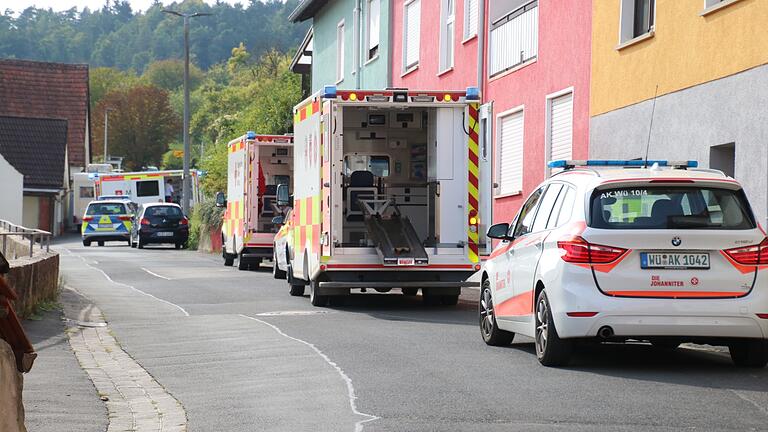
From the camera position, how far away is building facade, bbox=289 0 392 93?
3691 cm

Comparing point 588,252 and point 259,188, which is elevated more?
point 259,188

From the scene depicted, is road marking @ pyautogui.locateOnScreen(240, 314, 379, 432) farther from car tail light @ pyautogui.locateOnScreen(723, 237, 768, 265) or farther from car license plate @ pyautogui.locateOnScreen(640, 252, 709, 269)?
car tail light @ pyautogui.locateOnScreen(723, 237, 768, 265)

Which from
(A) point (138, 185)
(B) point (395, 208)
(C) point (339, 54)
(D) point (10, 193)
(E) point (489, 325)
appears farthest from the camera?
(A) point (138, 185)

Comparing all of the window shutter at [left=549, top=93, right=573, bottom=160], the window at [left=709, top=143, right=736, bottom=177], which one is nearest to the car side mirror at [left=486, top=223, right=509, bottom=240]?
Result: the window at [left=709, top=143, right=736, bottom=177]

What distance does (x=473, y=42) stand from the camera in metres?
29.1

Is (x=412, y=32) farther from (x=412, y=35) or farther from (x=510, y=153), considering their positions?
(x=510, y=153)

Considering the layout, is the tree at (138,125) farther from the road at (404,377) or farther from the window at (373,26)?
the road at (404,377)

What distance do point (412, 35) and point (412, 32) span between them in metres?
0.08

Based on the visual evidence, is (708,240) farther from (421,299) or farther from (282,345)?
(421,299)

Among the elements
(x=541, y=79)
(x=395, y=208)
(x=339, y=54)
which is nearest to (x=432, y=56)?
(x=541, y=79)

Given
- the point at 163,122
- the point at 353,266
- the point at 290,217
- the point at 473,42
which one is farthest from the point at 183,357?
the point at 163,122

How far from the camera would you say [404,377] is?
11055 millimetres

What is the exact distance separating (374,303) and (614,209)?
9351 millimetres

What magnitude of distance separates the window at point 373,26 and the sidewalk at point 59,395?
24.0 m
